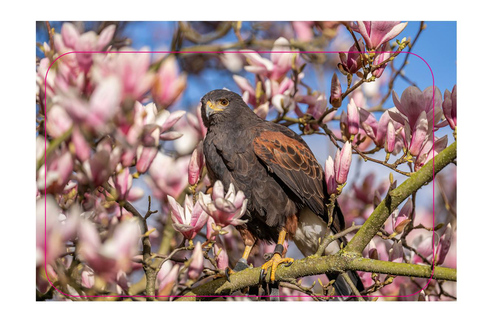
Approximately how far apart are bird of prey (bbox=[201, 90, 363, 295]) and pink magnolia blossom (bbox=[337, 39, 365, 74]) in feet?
1.34

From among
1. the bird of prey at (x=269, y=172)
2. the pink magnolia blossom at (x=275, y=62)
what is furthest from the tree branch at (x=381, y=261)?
the pink magnolia blossom at (x=275, y=62)

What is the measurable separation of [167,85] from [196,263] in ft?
2.25

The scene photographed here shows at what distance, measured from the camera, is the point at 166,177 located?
2008 mm

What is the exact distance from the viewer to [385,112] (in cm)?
203

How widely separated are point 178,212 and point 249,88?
77 cm

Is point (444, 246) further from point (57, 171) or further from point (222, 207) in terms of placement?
point (57, 171)

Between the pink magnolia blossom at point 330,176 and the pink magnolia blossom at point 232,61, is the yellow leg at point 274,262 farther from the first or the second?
the pink magnolia blossom at point 232,61

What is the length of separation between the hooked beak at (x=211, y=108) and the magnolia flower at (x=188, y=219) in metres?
0.59

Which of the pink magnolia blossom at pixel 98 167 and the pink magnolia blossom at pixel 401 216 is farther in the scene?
the pink magnolia blossom at pixel 401 216

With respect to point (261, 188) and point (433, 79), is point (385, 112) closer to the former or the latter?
point (433, 79)

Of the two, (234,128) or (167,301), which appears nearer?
(167,301)

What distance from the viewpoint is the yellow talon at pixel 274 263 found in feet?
Result: 6.75

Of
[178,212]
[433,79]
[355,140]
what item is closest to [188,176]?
[178,212]

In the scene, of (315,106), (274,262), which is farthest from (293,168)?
(274,262)
